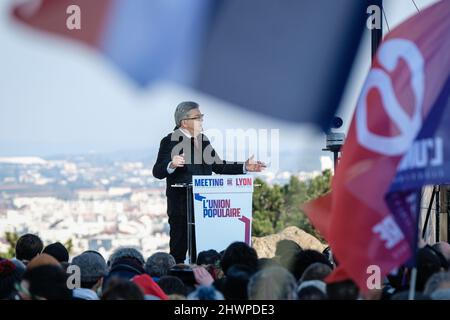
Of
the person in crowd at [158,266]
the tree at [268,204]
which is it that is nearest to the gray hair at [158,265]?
the person in crowd at [158,266]

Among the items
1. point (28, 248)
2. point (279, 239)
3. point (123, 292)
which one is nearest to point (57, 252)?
point (28, 248)

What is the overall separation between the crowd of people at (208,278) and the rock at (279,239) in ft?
11.7

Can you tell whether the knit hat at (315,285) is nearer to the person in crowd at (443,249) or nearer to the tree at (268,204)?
the person in crowd at (443,249)

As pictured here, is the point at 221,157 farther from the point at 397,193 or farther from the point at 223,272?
the point at 397,193

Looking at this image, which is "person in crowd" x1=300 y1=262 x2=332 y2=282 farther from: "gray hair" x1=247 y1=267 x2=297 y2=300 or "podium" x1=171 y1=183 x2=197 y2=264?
"podium" x1=171 y1=183 x2=197 y2=264

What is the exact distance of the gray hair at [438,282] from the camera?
575cm

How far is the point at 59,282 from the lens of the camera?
569 centimetres

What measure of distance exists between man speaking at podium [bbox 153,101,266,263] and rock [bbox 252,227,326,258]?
6.80ft

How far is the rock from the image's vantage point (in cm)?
1122

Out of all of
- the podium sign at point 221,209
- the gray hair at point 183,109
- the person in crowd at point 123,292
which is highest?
the gray hair at point 183,109

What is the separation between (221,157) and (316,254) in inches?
104

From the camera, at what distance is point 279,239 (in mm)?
11797

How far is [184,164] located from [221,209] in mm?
544
